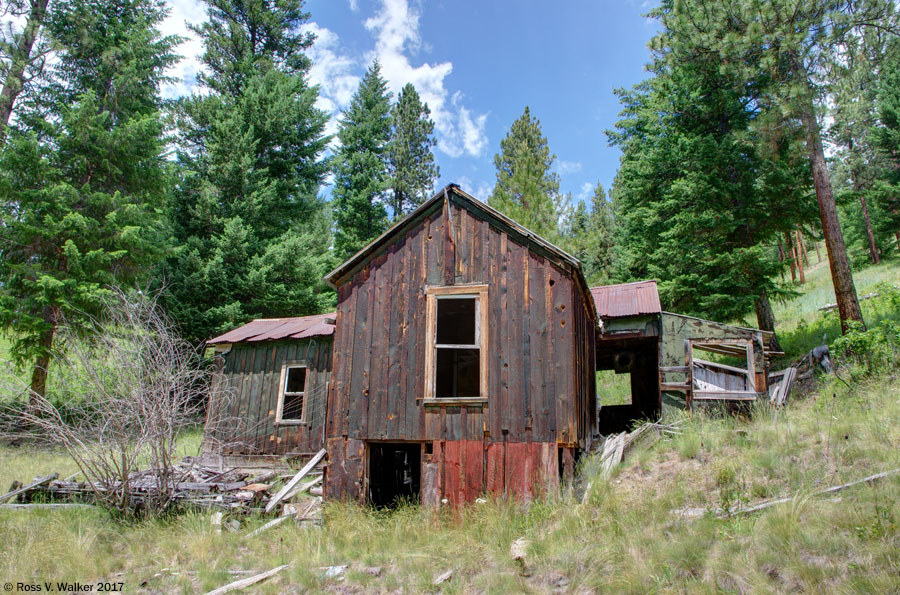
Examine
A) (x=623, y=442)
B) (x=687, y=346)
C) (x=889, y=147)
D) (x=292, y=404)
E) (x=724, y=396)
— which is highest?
(x=889, y=147)

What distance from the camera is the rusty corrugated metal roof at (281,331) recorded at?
14398 mm

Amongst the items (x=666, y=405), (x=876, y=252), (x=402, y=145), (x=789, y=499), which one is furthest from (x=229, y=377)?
(x=876, y=252)

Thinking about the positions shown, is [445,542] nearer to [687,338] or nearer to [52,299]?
[687,338]

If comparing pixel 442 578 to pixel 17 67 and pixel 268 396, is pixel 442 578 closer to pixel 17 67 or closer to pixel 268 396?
pixel 268 396

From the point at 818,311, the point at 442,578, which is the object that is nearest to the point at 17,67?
the point at 442,578

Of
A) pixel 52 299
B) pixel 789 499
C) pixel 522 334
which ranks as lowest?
pixel 789 499

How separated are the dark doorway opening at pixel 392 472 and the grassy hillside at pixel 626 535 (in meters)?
1.92

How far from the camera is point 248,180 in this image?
81.6 feet

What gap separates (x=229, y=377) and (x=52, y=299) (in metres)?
6.20

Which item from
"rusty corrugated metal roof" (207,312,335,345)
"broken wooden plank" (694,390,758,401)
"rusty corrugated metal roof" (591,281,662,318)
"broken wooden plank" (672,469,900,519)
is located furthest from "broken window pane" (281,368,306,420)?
"broken wooden plank" (672,469,900,519)

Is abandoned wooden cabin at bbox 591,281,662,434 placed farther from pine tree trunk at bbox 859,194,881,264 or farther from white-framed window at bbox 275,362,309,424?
pine tree trunk at bbox 859,194,881,264

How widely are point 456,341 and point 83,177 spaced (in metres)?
14.8

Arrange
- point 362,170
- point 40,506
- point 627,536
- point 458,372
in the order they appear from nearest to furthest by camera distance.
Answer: point 627,536, point 40,506, point 458,372, point 362,170

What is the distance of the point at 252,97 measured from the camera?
83.8 feet
